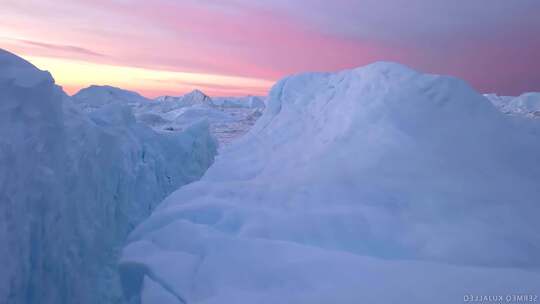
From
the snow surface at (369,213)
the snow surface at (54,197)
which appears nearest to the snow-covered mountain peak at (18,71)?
the snow surface at (54,197)

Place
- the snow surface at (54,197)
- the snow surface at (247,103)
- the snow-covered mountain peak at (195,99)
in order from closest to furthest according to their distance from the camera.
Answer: the snow surface at (54,197) < the snow-covered mountain peak at (195,99) < the snow surface at (247,103)

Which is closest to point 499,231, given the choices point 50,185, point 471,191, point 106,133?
point 471,191

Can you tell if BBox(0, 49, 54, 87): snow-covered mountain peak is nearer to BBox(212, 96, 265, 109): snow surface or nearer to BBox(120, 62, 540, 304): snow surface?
BBox(120, 62, 540, 304): snow surface

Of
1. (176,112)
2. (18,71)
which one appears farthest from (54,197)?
(176,112)

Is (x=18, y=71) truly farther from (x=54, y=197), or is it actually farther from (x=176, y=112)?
(x=176, y=112)

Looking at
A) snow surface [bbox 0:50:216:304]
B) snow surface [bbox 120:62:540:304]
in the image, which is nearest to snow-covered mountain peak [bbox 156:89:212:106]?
snow surface [bbox 0:50:216:304]

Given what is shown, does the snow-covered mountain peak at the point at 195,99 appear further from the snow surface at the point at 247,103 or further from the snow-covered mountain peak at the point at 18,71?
the snow-covered mountain peak at the point at 18,71
